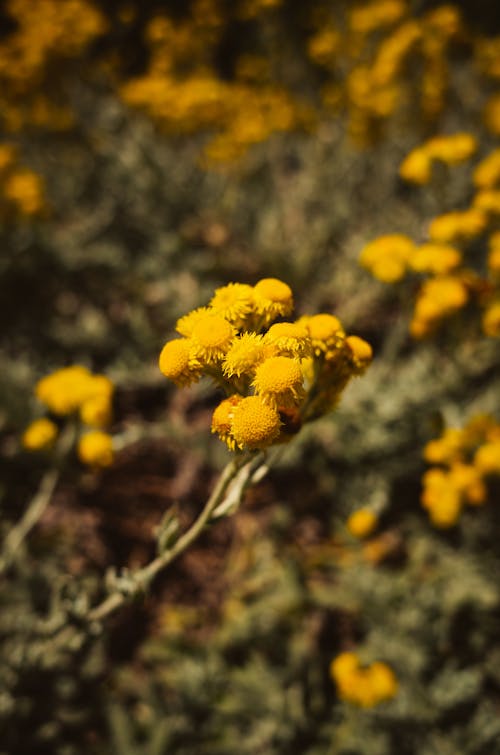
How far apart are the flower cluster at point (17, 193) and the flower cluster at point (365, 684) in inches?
117

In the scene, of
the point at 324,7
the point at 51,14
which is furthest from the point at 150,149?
the point at 324,7

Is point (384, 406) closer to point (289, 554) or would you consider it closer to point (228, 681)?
point (289, 554)

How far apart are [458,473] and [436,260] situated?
2.86 ft

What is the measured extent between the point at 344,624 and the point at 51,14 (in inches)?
188

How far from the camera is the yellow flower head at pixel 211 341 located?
4.02 feet

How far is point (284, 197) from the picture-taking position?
479 cm

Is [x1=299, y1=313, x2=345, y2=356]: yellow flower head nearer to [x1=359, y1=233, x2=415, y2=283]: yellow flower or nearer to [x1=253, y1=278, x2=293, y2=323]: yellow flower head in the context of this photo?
[x1=253, y1=278, x2=293, y2=323]: yellow flower head

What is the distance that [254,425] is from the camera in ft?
3.76

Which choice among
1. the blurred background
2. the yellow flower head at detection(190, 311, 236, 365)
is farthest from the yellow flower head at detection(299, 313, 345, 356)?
the blurred background

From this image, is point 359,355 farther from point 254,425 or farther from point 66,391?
point 66,391

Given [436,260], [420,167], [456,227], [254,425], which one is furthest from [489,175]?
[254,425]

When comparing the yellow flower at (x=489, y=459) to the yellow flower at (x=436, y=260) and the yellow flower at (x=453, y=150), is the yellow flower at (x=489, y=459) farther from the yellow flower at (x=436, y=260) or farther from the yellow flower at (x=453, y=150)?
the yellow flower at (x=453, y=150)

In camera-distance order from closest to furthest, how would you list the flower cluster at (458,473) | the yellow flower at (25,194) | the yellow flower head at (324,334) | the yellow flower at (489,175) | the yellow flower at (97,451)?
the yellow flower head at (324,334), the yellow flower at (97,451), the flower cluster at (458,473), the yellow flower at (489,175), the yellow flower at (25,194)

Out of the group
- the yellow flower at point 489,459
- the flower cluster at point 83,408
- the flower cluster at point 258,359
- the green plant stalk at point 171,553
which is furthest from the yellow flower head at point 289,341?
the yellow flower at point 489,459
